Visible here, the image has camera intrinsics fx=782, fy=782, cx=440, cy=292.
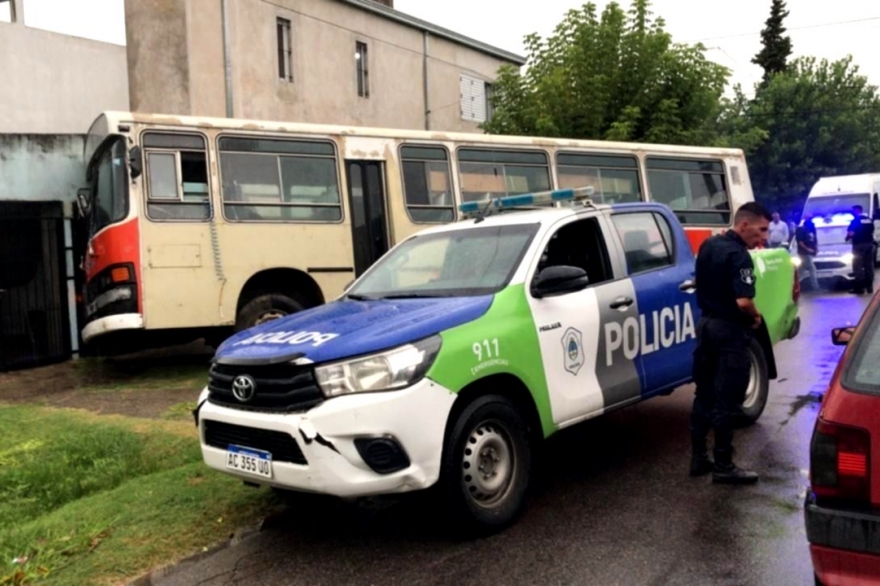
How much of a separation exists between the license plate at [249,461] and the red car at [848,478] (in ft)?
8.39

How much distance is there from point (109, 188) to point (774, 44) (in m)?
48.7

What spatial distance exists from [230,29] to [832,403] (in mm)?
16444

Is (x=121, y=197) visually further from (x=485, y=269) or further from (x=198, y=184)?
(x=485, y=269)

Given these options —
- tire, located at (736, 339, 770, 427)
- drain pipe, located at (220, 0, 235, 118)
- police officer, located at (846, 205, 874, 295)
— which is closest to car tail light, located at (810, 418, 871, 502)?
tire, located at (736, 339, 770, 427)

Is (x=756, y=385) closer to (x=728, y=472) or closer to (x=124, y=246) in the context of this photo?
(x=728, y=472)

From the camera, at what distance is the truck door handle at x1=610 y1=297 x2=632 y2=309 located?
5.31 m

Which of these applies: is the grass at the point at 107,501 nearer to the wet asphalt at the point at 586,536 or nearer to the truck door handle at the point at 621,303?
the wet asphalt at the point at 586,536

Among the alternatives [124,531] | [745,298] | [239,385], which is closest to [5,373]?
[124,531]

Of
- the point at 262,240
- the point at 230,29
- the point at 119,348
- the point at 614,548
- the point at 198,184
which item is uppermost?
the point at 230,29

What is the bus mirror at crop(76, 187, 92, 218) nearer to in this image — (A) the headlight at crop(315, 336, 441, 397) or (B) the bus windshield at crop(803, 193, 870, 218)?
(A) the headlight at crop(315, 336, 441, 397)

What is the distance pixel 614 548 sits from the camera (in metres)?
4.13

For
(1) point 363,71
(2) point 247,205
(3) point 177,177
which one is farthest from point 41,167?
(1) point 363,71

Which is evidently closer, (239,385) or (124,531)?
(239,385)

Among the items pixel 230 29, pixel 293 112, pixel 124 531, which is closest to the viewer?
pixel 124 531
